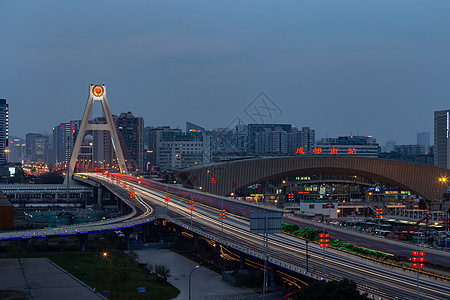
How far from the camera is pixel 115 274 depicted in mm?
42594

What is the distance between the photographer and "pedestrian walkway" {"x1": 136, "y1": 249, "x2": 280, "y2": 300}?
126ft

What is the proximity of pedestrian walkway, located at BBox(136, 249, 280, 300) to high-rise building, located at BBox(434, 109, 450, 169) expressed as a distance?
149 meters

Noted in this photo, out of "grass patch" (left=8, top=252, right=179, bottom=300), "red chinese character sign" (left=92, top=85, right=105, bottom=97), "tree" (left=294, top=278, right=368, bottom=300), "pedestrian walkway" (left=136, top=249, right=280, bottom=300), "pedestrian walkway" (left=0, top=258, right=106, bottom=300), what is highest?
"red chinese character sign" (left=92, top=85, right=105, bottom=97)

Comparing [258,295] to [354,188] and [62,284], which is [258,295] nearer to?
[62,284]

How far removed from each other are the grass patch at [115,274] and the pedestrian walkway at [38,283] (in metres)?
1.34

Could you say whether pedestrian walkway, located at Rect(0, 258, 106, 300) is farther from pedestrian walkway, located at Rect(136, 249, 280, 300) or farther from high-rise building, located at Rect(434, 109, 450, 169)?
high-rise building, located at Rect(434, 109, 450, 169)

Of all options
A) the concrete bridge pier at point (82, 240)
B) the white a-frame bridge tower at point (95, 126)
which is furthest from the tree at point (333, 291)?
the white a-frame bridge tower at point (95, 126)

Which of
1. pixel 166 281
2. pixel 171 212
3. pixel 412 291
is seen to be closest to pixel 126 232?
pixel 171 212

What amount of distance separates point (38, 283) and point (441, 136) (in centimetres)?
17446

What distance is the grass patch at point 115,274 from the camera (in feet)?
127

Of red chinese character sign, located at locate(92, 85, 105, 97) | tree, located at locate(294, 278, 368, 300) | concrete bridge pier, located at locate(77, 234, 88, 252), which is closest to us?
tree, located at locate(294, 278, 368, 300)

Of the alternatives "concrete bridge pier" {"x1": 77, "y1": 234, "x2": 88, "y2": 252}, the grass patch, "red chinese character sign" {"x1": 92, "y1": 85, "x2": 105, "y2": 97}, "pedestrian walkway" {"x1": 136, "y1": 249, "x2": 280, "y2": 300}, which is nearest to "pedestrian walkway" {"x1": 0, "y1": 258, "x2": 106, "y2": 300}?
the grass patch

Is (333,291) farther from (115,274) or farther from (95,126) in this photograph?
(95,126)

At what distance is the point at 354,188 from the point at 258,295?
67151mm
